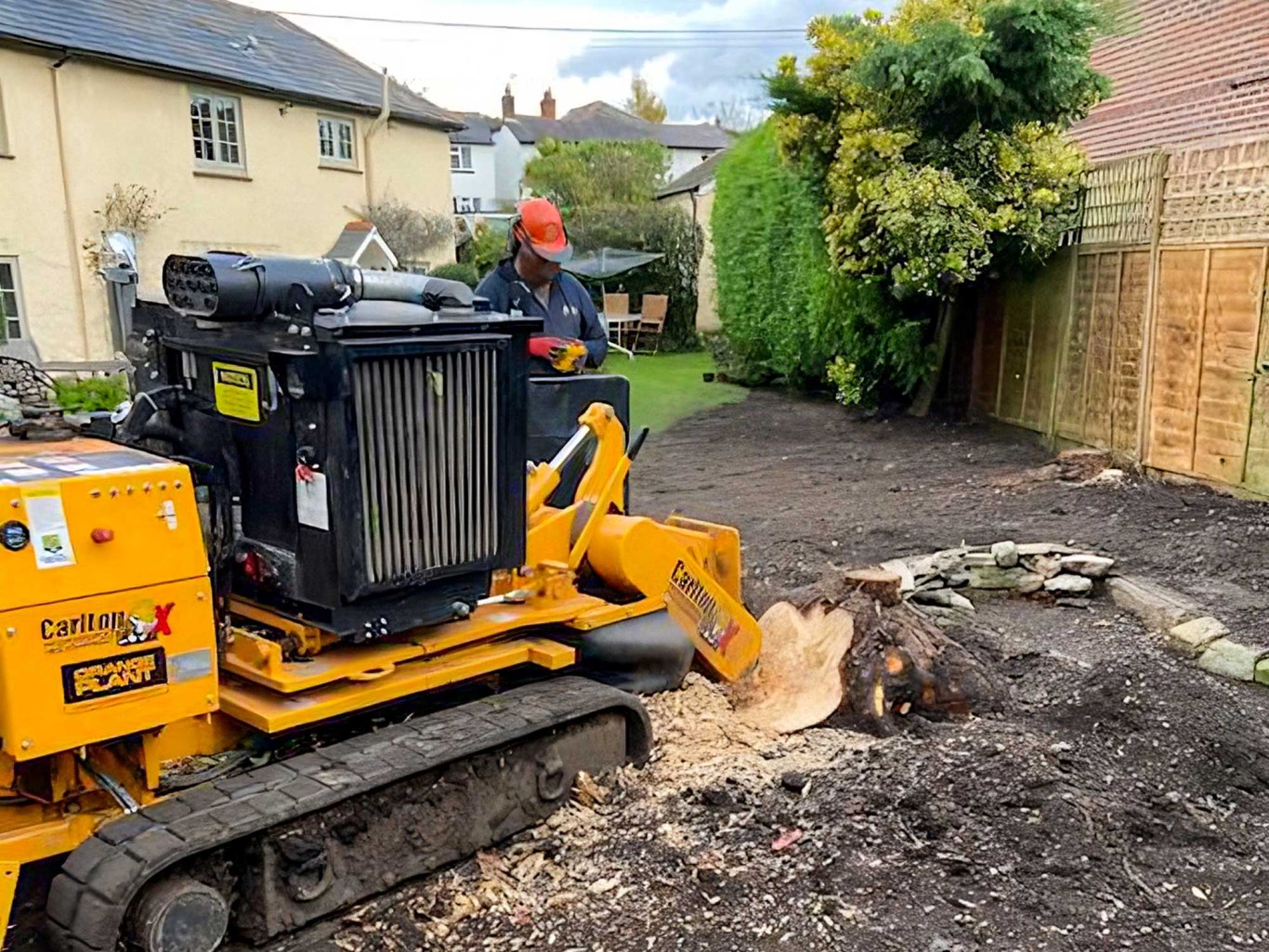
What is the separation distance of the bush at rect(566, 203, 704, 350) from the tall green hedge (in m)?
5.93

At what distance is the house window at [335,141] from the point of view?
17.8 m

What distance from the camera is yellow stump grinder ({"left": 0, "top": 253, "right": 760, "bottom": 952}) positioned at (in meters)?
2.64

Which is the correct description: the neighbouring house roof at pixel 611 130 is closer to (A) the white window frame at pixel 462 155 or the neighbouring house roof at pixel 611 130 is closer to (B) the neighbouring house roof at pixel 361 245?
(A) the white window frame at pixel 462 155

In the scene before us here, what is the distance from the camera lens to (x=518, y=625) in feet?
12.0

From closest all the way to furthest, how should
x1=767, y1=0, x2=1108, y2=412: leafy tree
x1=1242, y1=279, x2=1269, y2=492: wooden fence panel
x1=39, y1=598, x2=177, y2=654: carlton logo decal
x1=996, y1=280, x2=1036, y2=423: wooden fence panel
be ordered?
x1=39, y1=598, x2=177, y2=654: carlton logo decal
x1=1242, y1=279, x2=1269, y2=492: wooden fence panel
x1=767, y1=0, x2=1108, y2=412: leafy tree
x1=996, y1=280, x2=1036, y2=423: wooden fence panel

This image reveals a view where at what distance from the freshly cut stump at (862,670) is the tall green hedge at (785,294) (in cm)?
778

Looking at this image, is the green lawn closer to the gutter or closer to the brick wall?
the gutter

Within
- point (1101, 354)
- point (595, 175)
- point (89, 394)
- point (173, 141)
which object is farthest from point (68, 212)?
point (595, 175)

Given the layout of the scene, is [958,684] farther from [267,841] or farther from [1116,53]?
[1116,53]

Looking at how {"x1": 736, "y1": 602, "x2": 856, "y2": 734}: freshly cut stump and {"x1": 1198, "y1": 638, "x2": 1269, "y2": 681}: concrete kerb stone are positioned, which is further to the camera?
{"x1": 1198, "y1": 638, "x2": 1269, "y2": 681}: concrete kerb stone

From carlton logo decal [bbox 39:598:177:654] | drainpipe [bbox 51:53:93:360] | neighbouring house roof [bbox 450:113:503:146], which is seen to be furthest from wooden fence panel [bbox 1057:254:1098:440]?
neighbouring house roof [bbox 450:113:503:146]

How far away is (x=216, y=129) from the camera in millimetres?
16031

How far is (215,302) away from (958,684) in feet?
10.4

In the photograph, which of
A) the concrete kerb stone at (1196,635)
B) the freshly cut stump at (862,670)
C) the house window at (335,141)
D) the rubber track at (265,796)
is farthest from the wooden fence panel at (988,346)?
the house window at (335,141)
